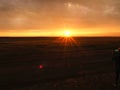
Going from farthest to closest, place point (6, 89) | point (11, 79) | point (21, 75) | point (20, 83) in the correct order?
point (21, 75)
point (11, 79)
point (20, 83)
point (6, 89)

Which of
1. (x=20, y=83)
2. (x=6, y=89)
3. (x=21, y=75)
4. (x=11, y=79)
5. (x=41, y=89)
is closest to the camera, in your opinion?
(x=41, y=89)

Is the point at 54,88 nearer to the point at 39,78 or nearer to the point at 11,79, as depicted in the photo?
the point at 39,78

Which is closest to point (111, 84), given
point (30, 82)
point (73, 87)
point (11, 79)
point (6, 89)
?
point (73, 87)

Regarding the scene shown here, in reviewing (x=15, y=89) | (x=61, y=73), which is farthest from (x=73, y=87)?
(x=61, y=73)

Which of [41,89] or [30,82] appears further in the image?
[30,82]

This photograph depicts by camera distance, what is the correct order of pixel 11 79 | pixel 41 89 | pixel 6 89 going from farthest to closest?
pixel 11 79, pixel 6 89, pixel 41 89

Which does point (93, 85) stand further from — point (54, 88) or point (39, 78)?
point (39, 78)

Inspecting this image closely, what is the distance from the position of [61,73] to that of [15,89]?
22.9 feet

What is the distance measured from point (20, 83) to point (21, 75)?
3197 mm

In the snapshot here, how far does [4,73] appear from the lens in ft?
69.4

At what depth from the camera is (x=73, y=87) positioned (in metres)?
14.3

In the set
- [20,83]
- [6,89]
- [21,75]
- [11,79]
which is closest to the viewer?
[6,89]

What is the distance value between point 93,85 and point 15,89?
624 cm

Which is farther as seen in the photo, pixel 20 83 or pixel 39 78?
pixel 39 78
